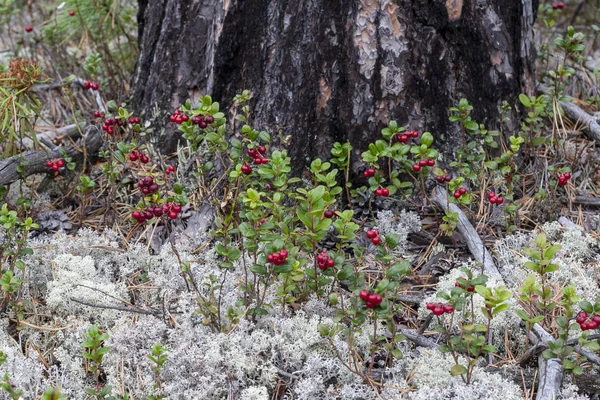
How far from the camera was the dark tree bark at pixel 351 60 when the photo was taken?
3.79 m

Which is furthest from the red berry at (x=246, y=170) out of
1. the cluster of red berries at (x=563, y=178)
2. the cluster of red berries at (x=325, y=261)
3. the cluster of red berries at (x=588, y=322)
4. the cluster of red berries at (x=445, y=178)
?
the cluster of red berries at (x=563, y=178)

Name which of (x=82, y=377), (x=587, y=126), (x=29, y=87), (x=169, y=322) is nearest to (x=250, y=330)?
(x=169, y=322)

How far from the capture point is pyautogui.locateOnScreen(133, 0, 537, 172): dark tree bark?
3.79 m

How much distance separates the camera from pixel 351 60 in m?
3.82

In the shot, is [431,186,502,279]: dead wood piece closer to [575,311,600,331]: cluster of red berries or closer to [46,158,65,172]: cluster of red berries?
[575,311,600,331]: cluster of red berries

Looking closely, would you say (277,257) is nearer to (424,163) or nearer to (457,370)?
(457,370)

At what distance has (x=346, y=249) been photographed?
3807 mm

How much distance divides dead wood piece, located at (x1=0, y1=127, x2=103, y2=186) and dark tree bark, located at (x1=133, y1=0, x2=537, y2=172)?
82 cm

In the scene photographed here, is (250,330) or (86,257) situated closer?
(250,330)

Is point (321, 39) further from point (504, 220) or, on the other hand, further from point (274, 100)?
point (504, 220)

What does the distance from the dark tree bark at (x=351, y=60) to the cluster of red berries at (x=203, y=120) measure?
1.68ft

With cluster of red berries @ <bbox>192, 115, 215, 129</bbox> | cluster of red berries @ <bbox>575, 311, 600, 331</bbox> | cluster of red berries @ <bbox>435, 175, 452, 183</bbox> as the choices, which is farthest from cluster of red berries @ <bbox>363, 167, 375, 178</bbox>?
cluster of red berries @ <bbox>575, 311, 600, 331</bbox>

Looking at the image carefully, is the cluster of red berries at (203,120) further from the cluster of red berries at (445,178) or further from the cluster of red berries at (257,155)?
the cluster of red berries at (445,178)

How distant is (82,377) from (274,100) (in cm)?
193
